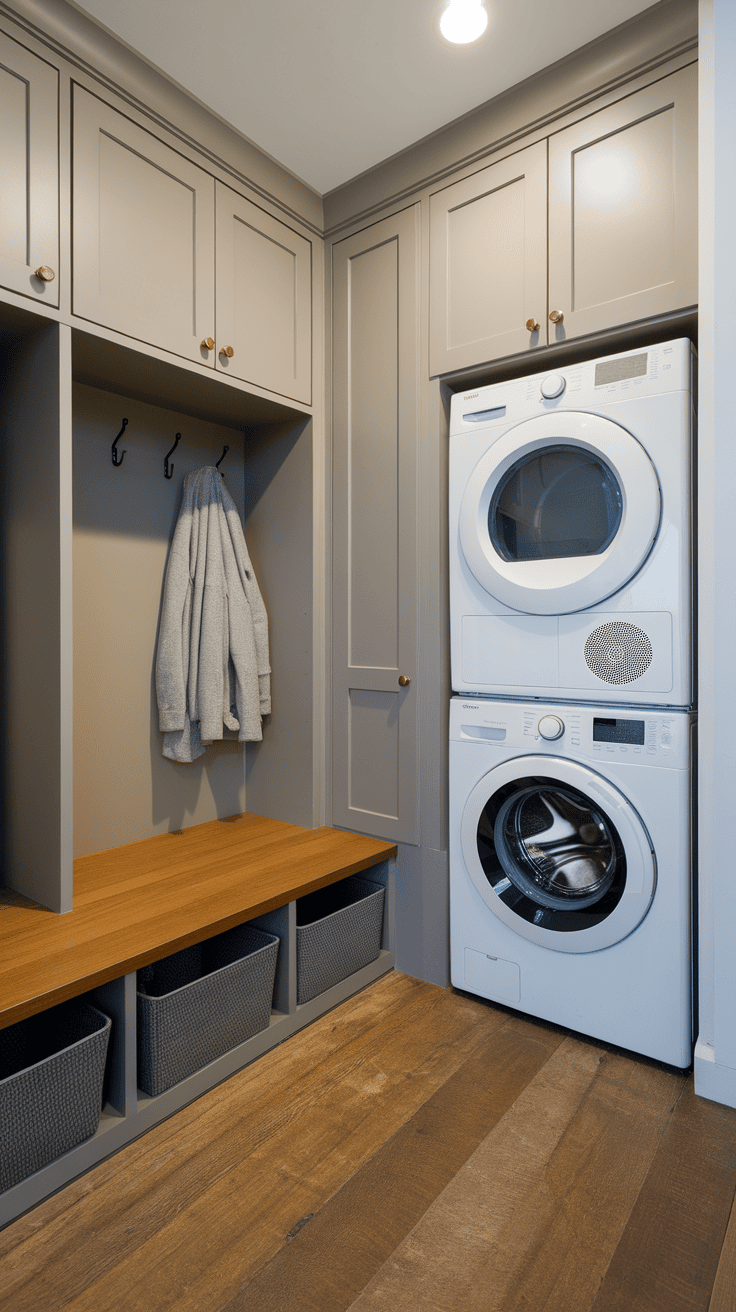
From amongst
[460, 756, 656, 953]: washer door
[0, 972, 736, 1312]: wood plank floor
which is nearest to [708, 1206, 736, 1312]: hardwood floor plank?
[0, 972, 736, 1312]: wood plank floor

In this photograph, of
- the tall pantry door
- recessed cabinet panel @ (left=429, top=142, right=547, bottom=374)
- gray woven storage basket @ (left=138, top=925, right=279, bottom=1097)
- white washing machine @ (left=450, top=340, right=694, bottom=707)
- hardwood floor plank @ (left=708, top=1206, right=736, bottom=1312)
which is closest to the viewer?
hardwood floor plank @ (left=708, top=1206, right=736, bottom=1312)

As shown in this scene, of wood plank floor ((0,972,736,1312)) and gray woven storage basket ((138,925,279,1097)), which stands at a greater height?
gray woven storage basket ((138,925,279,1097))

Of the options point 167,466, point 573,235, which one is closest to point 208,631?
point 167,466

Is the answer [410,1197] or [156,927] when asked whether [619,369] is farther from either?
[410,1197]

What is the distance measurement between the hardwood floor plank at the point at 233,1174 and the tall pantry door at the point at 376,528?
0.59m

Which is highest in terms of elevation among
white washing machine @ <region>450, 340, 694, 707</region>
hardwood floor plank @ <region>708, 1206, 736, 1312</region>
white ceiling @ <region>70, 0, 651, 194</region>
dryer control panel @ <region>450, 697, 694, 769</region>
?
white ceiling @ <region>70, 0, 651, 194</region>

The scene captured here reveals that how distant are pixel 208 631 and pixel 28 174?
1232 mm

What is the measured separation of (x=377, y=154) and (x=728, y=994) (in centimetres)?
243

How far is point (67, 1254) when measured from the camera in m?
1.16

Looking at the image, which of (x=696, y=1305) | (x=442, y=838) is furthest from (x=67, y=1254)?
(x=442, y=838)

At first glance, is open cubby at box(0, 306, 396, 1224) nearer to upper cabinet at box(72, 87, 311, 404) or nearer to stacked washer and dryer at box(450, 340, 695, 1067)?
upper cabinet at box(72, 87, 311, 404)

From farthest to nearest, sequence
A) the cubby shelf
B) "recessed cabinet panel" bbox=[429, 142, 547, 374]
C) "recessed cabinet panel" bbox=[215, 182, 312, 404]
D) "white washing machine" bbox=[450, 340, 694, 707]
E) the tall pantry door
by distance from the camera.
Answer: the tall pantry door
"recessed cabinet panel" bbox=[215, 182, 312, 404]
"recessed cabinet panel" bbox=[429, 142, 547, 374]
"white washing machine" bbox=[450, 340, 694, 707]
the cubby shelf

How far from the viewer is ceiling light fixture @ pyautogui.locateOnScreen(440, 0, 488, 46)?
1.57m

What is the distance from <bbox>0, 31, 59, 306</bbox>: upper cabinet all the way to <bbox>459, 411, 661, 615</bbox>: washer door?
1.14 meters
